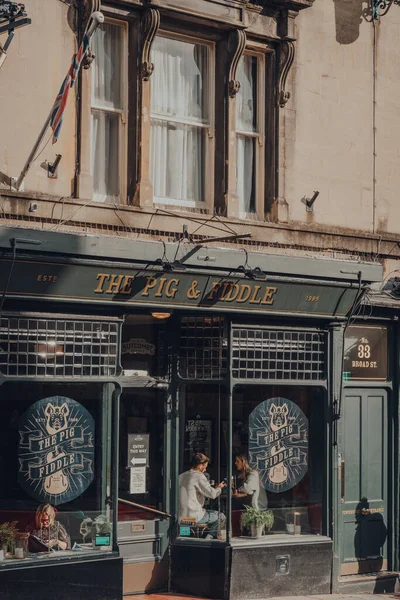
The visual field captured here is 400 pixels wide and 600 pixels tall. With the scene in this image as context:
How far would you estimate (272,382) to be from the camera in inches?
640

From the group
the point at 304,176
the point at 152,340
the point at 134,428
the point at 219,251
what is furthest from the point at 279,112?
the point at 134,428

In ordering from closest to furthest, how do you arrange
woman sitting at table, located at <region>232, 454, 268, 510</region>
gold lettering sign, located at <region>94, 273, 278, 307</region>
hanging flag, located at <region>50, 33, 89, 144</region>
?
hanging flag, located at <region>50, 33, 89, 144</region> → gold lettering sign, located at <region>94, 273, 278, 307</region> → woman sitting at table, located at <region>232, 454, 268, 510</region>

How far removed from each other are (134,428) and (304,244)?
11.8ft

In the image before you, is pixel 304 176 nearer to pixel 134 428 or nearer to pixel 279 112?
pixel 279 112

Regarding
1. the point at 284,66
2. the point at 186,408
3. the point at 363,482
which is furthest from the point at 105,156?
the point at 363,482

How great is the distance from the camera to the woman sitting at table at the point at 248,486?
633 inches

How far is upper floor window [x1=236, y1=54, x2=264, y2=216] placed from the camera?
1652 cm

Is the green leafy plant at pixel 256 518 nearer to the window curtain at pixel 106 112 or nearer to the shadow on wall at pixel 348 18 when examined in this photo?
the window curtain at pixel 106 112

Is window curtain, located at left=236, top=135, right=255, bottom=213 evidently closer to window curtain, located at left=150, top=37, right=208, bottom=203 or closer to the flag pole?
window curtain, located at left=150, top=37, right=208, bottom=203

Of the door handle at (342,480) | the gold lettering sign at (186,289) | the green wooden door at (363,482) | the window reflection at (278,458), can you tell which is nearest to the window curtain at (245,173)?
the gold lettering sign at (186,289)

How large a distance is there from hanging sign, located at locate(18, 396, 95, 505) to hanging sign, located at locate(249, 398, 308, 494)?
2.61 m

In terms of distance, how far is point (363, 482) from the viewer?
56.6ft

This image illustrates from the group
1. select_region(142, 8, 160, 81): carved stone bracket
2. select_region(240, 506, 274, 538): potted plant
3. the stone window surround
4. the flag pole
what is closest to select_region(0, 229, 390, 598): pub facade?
select_region(240, 506, 274, 538): potted plant

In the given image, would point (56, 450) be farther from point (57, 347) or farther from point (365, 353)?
point (365, 353)
